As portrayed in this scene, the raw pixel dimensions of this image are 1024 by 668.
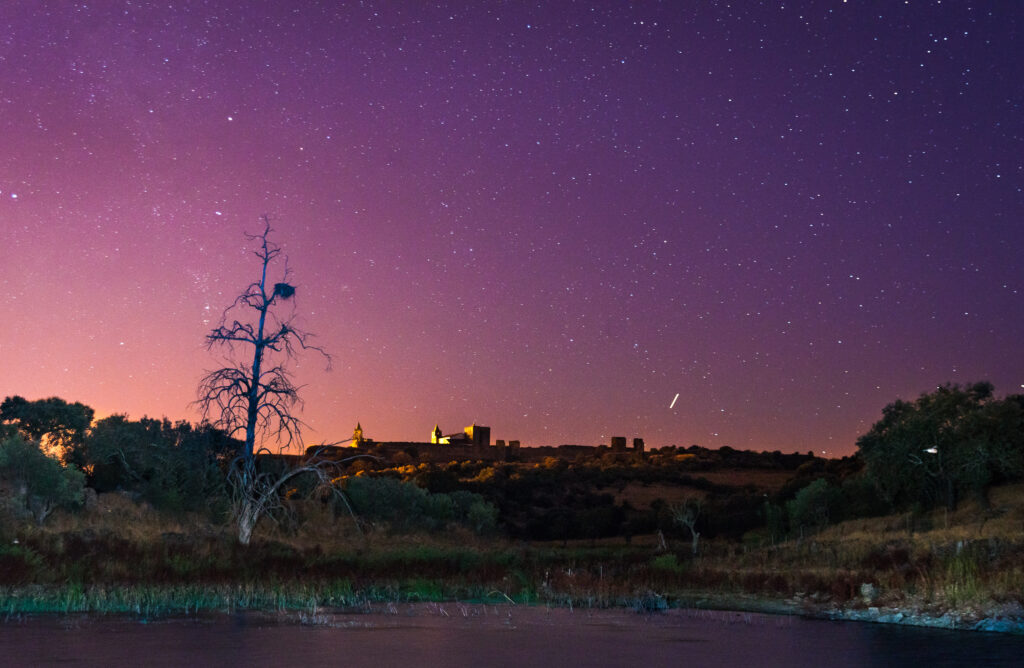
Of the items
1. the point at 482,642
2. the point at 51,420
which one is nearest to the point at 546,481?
the point at 51,420

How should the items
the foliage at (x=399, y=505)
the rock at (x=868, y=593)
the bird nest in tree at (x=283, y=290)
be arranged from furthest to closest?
the foliage at (x=399, y=505)
the bird nest in tree at (x=283, y=290)
the rock at (x=868, y=593)

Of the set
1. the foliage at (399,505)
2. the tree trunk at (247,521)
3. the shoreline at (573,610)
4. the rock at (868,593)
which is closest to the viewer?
the shoreline at (573,610)

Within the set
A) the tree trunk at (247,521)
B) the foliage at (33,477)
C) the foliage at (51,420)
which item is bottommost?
the tree trunk at (247,521)

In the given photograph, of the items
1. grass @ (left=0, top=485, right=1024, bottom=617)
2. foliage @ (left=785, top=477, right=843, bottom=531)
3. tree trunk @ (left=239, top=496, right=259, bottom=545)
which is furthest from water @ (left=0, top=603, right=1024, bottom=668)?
foliage @ (left=785, top=477, right=843, bottom=531)

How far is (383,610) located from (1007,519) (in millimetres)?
38985

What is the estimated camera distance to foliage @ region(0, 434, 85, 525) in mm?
35250

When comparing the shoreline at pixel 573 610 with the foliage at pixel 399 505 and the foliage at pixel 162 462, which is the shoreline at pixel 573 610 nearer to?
the foliage at pixel 162 462

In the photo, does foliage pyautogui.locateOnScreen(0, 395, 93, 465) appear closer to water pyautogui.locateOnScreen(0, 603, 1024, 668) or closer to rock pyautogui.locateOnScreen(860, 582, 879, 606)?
water pyautogui.locateOnScreen(0, 603, 1024, 668)

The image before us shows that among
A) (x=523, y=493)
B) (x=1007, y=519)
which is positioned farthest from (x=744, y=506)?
(x=1007, y=519)

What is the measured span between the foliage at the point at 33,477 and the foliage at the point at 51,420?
12901 mm

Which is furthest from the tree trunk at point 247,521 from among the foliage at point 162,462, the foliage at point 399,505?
the foliage at point 399,505

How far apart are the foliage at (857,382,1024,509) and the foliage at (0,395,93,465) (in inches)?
1978

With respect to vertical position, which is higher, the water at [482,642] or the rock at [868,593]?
the rock at [868,593]

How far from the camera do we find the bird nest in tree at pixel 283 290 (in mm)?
40000
